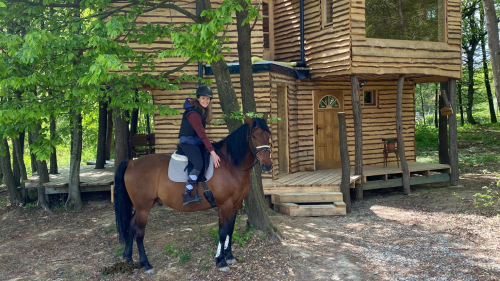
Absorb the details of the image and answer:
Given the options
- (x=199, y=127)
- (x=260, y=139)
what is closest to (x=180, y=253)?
(x=199, y=127)

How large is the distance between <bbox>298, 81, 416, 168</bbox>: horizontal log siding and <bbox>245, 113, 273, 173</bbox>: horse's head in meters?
6.48

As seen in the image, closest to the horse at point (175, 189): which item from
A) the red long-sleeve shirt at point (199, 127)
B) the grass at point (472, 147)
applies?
the red long-sleeve shirt at point (199, 127)

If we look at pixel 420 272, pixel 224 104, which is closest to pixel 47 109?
pixel 224 104

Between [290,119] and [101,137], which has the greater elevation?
[290,119]

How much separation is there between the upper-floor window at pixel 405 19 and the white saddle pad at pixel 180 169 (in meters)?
7.19

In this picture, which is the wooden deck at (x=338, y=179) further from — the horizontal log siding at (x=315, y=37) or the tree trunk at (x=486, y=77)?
the tree trunk at (x=486, y=77)

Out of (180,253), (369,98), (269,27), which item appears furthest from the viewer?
(369,98)

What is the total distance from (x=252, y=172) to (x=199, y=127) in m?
1.90

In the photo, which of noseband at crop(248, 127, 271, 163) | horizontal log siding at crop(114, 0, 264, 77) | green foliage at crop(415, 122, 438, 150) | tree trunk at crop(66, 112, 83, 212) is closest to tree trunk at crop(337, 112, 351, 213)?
horizontal log siding at crop(114, 0, 264, 77)

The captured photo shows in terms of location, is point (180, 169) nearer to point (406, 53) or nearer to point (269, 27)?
point (406, 53)

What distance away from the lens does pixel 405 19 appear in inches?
423

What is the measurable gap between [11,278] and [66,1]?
182 inches

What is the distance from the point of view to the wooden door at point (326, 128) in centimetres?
1174

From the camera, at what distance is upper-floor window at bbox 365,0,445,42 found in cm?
1034
